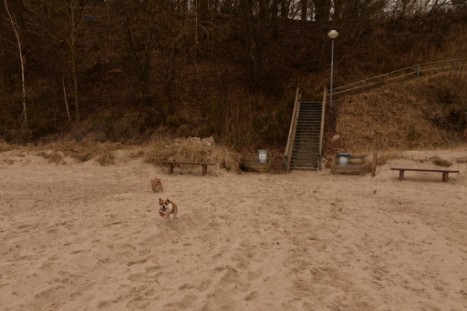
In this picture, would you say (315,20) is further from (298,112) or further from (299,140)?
(299,140)

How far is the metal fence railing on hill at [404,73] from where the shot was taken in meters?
21.4

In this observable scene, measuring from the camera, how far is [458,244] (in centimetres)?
703

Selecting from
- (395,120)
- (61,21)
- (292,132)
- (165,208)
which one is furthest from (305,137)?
(61,21)

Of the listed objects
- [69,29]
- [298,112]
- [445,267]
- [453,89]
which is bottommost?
[445,267]

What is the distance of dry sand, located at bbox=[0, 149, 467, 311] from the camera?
4.89m

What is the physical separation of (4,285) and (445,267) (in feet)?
22.6

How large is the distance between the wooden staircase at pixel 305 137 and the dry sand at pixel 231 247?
14.6 feet

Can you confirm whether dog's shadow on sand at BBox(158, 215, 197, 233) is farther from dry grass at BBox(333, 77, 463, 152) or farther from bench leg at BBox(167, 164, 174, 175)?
dry grass at BBox(333, 77, 463, 152)

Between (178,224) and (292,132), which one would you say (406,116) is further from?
(178,224)

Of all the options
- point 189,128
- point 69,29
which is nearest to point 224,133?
point 189,128

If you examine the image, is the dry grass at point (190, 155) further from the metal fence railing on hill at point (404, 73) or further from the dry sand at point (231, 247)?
the metal fence railing on hill at point (404, 73)

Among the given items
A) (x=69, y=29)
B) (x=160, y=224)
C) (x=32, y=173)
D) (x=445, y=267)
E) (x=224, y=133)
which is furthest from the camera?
(x=69, y=29)

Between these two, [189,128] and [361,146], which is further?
[189,128]

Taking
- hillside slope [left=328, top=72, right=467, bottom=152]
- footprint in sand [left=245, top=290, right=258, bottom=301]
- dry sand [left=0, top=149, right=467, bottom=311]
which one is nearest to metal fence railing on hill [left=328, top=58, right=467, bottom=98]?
hillside slope [left=328, top=72, right=467, bottom=152]
